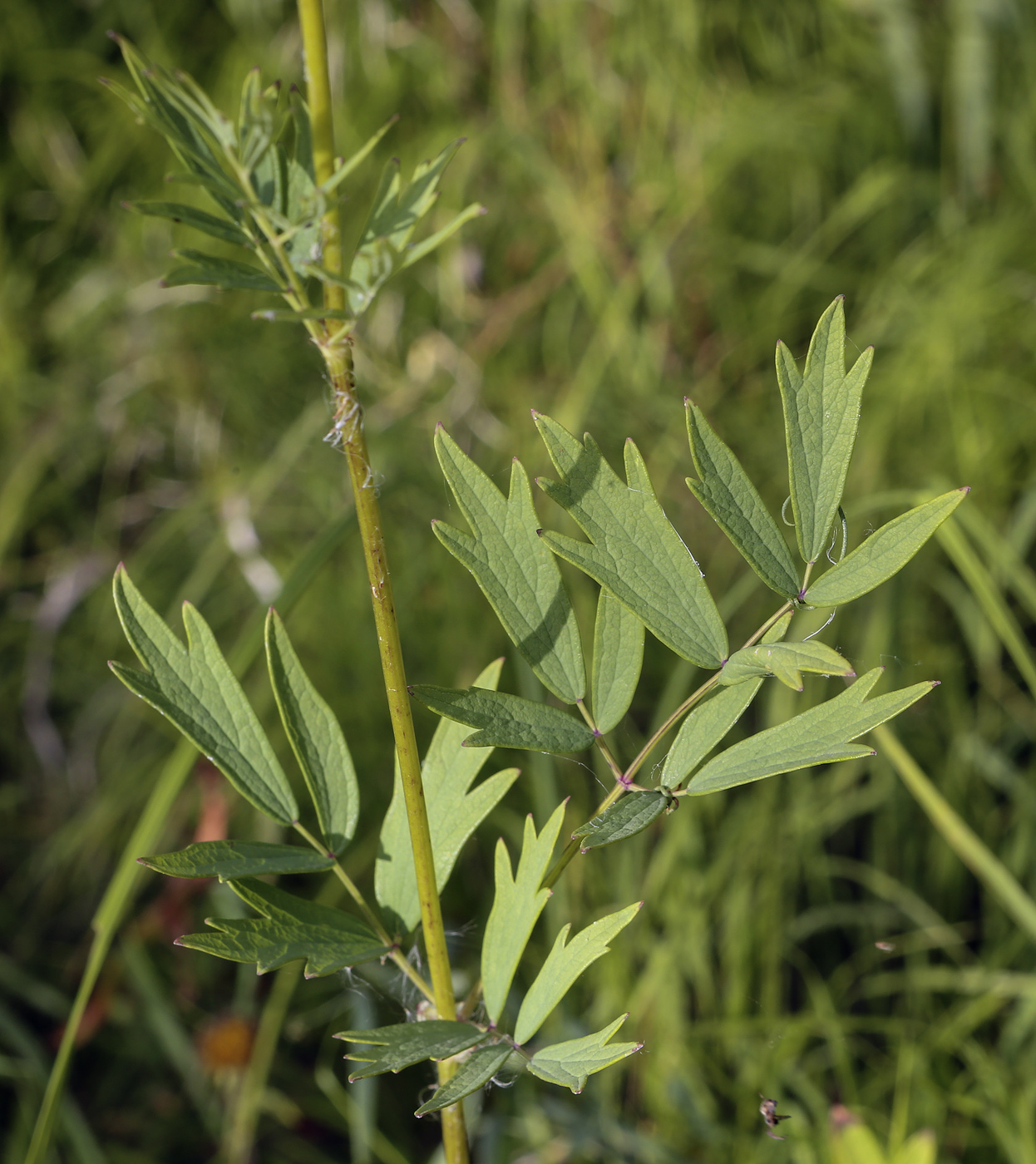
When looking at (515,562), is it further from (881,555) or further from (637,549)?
(881,555)

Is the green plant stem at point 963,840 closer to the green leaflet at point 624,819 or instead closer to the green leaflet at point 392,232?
the green leaflet at point 624,819

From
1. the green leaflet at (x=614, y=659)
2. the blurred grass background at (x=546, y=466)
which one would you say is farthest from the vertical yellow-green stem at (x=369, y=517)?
the blurred grass background at (x=546, y=466)

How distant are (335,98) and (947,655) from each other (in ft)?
4.97

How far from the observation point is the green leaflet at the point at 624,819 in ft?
1.31

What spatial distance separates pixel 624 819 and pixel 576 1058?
0.11 meters

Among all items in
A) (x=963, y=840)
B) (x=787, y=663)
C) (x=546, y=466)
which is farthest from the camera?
(x=546, y=466)

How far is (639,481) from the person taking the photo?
1.49 ft

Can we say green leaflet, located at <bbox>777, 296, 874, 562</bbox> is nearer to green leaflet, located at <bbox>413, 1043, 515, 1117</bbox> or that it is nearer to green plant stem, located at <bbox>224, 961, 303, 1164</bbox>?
green leaflet, located at <bbox>413, 1043, 515, 1117</bbox>

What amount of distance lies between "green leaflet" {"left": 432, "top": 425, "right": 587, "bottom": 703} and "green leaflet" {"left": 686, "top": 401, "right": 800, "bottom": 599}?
0.26 ft

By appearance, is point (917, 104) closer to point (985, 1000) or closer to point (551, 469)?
point (551, 469)

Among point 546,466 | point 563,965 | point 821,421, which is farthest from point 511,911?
point 546,466

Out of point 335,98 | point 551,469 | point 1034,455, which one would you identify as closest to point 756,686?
point 551,469

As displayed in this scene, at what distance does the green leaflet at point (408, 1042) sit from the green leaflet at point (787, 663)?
0.21m

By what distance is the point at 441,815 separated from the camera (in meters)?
0.53
